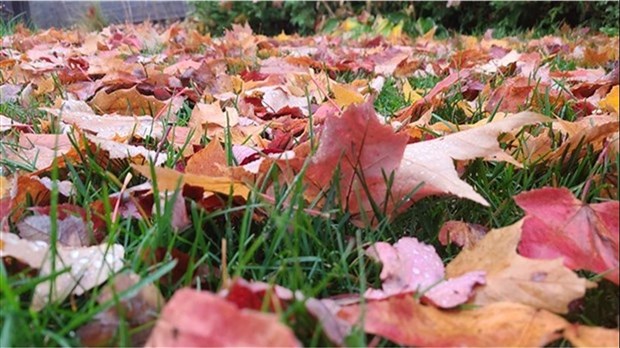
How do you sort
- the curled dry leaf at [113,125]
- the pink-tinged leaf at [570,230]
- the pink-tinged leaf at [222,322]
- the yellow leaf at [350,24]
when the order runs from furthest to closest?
the yellow leaf at [350,24] → the curled dry leaf at [113,125] → the pink-tinged leaf at [570,230] → the pink-tinged leaf at [222,322]

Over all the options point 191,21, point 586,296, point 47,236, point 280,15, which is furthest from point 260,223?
point 191,21

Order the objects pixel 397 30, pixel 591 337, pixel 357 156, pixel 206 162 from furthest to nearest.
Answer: pixel 397 30 < pixel 206 162 < pixel 357 156 < pixel 591 337

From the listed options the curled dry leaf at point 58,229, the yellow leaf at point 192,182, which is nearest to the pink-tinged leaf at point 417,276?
the yellow leaf at point 192,182

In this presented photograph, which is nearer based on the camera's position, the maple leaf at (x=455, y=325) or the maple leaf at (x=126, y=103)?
the maple leaf at (x=455, y=325)

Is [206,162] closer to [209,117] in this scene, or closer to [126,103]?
[209,117]

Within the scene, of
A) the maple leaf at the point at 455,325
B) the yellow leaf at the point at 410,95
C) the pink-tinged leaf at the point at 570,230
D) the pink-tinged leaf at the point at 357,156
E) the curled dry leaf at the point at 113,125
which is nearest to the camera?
the maple leaf at the point at 455,325

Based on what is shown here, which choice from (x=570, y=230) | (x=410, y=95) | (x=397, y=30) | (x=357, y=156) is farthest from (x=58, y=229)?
(x=397, y=30)

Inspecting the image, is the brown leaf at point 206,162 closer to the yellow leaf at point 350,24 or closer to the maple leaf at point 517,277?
the maple leaf at point 517,277
